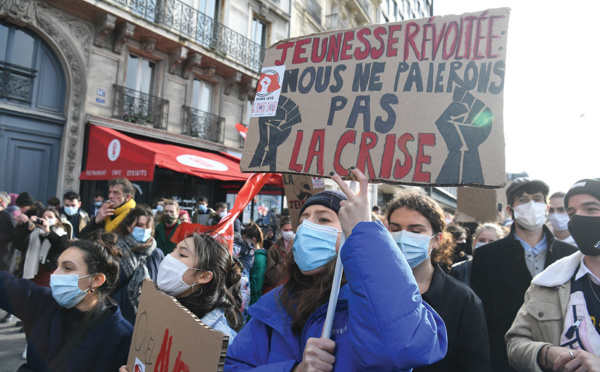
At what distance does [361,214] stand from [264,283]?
11.4ft

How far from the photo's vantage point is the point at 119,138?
8.89m

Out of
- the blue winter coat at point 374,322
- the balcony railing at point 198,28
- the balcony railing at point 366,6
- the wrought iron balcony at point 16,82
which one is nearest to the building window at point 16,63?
the wrought iron balcony at point 16,82

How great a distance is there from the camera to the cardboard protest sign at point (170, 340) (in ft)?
3.74

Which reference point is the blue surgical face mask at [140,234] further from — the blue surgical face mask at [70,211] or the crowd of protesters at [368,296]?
the blue surgical face mask at [70,211]

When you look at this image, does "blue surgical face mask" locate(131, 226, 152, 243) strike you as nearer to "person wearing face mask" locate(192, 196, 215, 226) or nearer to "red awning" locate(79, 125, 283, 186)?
"red awning" locate(79, 125, 283, 186)

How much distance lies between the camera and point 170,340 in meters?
1.39

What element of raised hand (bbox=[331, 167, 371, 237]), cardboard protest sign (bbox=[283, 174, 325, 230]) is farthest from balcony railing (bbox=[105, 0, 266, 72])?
raised hand (bbox=[331, 167, 371, 237])

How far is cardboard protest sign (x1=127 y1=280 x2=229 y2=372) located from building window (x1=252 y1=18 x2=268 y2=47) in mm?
14618

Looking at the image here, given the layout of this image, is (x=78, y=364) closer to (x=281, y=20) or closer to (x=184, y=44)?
(x=184, y=44)

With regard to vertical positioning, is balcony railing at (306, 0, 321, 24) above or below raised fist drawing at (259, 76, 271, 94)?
above

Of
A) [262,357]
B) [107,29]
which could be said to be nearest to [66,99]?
[107,29]

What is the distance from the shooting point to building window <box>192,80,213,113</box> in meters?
12.9

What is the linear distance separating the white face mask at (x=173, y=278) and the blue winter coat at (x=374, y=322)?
3.14ft

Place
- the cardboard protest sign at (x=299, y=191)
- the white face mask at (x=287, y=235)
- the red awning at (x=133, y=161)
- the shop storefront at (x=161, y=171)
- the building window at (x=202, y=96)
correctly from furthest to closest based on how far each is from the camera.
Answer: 1. the building window at (x=202, y=96)
2. the shop storefront at (x=161, y=171)
3. the red awning at (x=133, y=161)
4. the white face mask at (x=287, y=235)
5. the cardboard protest sign at (x=299, y=191)
